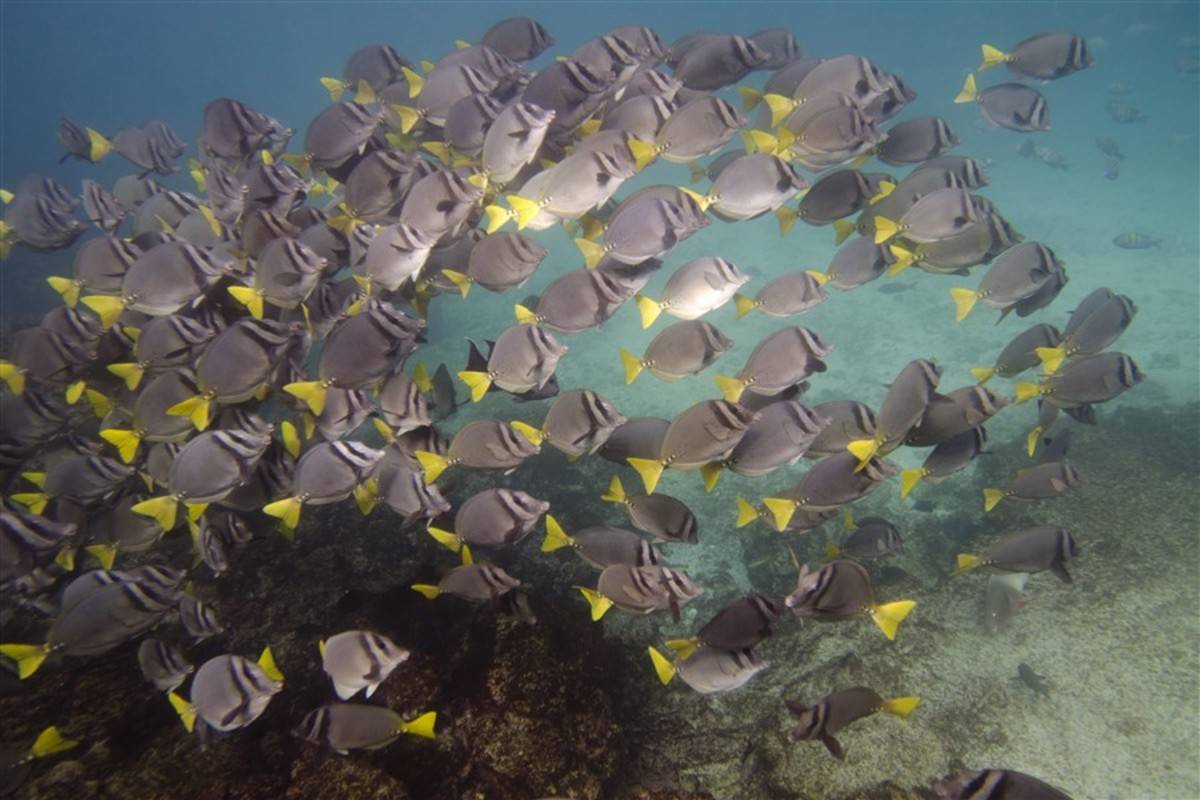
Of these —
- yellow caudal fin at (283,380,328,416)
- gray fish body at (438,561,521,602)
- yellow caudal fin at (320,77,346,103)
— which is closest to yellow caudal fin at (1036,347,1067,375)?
gray fish body at (438,561,521,602)

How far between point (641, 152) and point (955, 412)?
2674mm

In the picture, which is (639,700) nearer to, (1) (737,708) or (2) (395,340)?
(1) (737,708)

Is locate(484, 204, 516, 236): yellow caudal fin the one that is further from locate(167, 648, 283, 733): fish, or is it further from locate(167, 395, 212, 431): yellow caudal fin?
locate(167, 648, 283, 733): fish

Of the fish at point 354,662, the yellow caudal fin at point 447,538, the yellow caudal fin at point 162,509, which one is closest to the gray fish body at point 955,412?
the yellow caudal fin at point 447,538

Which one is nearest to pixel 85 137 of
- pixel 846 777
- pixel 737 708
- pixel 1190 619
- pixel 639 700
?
pixel 639 700

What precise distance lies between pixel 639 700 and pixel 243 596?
3506 mm

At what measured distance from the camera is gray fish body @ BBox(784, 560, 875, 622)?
311cm

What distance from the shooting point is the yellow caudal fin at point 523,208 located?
3.53 m

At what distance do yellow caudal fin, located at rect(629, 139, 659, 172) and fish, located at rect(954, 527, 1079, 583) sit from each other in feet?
12.0

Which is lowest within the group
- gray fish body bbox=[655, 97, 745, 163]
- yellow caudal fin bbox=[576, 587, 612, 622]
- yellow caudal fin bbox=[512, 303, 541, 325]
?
yellow caudal fin bbox=[576, 587, 612, 622]

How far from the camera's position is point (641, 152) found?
143 inches

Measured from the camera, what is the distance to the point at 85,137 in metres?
7.00

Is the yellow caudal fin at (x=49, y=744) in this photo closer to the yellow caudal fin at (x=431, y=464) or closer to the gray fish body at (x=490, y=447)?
the yellow caudal fin at (x=431, y=464)

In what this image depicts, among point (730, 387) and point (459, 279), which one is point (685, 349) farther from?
point (459, 279)
